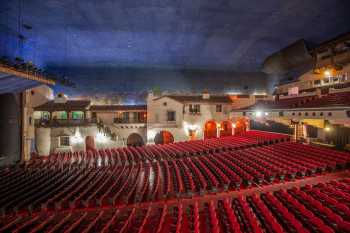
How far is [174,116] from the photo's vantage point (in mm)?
21422

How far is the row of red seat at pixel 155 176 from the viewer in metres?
7.18

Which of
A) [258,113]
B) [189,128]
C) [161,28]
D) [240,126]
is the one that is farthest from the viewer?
[240,126]

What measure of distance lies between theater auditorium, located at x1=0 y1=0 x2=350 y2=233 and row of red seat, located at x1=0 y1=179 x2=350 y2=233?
5cm

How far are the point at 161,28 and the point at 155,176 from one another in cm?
973

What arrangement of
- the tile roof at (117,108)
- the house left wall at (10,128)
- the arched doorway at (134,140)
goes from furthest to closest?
the arched doorway at (134,140), the tile roof at (117,108), the house left wall at (10,128)

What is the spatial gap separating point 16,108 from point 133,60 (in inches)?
432

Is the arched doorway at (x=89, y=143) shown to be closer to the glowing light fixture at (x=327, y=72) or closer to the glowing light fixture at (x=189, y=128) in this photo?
the glowing light fixture at (x=189, y=128)

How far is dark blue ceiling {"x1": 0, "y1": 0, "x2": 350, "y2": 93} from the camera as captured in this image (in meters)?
11.1

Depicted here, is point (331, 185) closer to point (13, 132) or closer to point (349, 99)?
point (349, 99)

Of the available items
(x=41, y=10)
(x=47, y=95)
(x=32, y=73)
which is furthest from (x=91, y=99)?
(x=41, y=10)

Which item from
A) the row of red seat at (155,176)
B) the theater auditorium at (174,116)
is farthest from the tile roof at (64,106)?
the row of red seat at (155,176)

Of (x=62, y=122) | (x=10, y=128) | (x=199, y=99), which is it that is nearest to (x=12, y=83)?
(x=10, y=128)

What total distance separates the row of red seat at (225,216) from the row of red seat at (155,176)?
0.63 meters

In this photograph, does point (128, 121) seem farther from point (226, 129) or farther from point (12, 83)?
point (226, 129)
